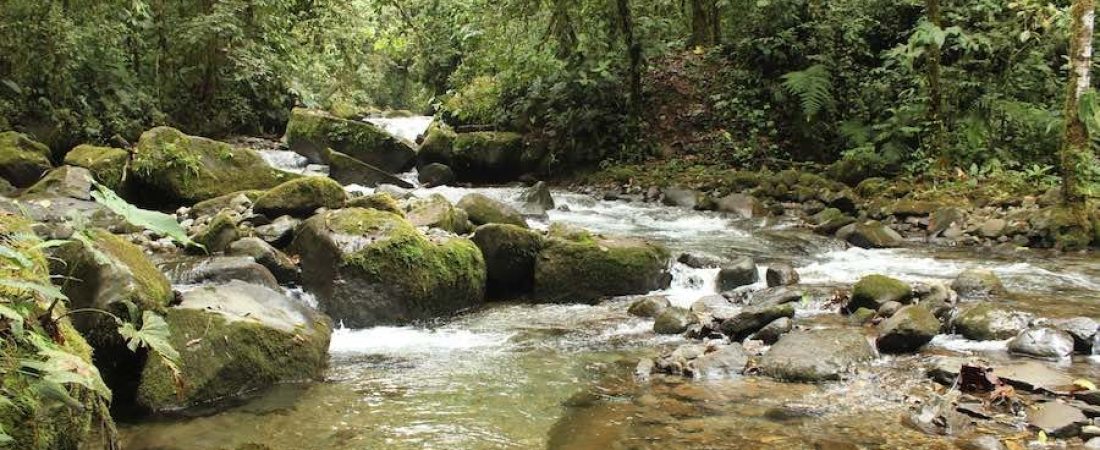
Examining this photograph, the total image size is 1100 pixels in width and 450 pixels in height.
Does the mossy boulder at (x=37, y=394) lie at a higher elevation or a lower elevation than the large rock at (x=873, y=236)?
higher

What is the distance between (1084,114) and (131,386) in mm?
10179

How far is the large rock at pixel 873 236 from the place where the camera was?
10.1 metres

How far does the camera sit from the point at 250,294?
5.59m

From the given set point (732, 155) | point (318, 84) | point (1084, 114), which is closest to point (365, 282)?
point (1084, 114)

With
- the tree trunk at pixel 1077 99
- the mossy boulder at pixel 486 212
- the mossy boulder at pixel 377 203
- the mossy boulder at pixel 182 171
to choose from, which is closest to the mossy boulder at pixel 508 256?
the mossy boulder at pixel 377 203

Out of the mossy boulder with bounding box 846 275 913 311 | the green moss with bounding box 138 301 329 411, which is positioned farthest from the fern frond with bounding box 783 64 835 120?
the green moss with bounding box 138 301 329 411

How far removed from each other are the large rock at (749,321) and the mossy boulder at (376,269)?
247 centimetres

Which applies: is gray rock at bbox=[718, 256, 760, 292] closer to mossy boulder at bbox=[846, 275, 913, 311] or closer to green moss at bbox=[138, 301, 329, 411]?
mossy boulder at bbox=[846, 275, 913, 311]

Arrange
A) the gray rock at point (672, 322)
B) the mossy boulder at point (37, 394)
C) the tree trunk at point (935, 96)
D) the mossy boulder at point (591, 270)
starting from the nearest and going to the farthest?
the mossy boulder at point (37, 394) < the gray rock at point (672, 322) < the mossy boulder at point (591, 270) < the tree trunk at point (935, 96)

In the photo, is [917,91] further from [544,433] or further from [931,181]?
[544,433]

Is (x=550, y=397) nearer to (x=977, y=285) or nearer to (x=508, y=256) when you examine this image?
(x=508, y=256)

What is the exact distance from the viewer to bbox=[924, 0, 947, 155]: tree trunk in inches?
477

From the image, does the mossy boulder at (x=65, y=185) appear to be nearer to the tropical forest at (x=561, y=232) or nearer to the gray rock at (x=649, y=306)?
the tropical forest at (x=561, y=232)

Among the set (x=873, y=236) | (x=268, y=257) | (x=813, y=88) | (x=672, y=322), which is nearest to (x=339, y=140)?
(x=268, y=257)
